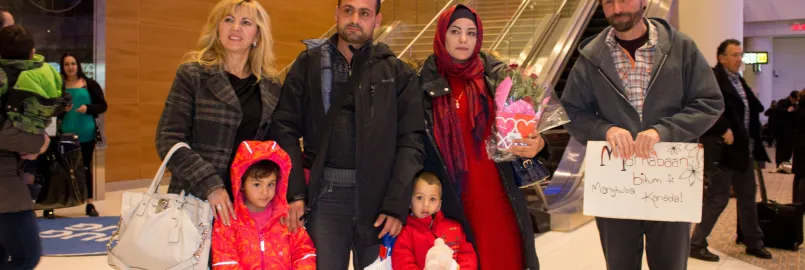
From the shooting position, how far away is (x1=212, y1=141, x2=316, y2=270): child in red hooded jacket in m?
2.75

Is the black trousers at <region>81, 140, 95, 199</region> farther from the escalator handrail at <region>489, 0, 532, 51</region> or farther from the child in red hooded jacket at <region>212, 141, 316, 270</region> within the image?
the child in red hooded jacket at <region>212, 141, 316, 270</region>

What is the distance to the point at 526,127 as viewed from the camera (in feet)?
9.52

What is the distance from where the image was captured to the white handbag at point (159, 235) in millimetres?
2588

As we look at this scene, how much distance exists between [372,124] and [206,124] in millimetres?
701

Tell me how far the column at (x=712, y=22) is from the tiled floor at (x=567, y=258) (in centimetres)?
618

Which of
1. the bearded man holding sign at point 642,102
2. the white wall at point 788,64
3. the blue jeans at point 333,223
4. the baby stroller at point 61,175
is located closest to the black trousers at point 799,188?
the bearded man holding sign at point 642,102

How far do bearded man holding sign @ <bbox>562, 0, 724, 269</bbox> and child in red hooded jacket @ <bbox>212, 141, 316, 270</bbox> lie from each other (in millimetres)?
1300

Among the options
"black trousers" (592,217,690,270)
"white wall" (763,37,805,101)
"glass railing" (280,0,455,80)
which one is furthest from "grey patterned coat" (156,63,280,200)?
"white wall" (763,37,805,101)

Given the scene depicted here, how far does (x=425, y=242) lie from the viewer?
2.98 m

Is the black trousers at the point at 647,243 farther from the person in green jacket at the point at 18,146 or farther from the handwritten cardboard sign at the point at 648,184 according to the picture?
the person in green jacket at the point at 18,146

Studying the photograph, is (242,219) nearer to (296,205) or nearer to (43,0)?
(296,205)

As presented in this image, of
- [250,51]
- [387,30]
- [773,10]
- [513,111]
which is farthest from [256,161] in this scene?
[773,10]

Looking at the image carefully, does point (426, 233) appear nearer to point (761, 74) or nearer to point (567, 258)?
point (567, 258)

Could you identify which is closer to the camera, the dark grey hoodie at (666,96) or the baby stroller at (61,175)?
the dark grey hoodie at (666,96)
